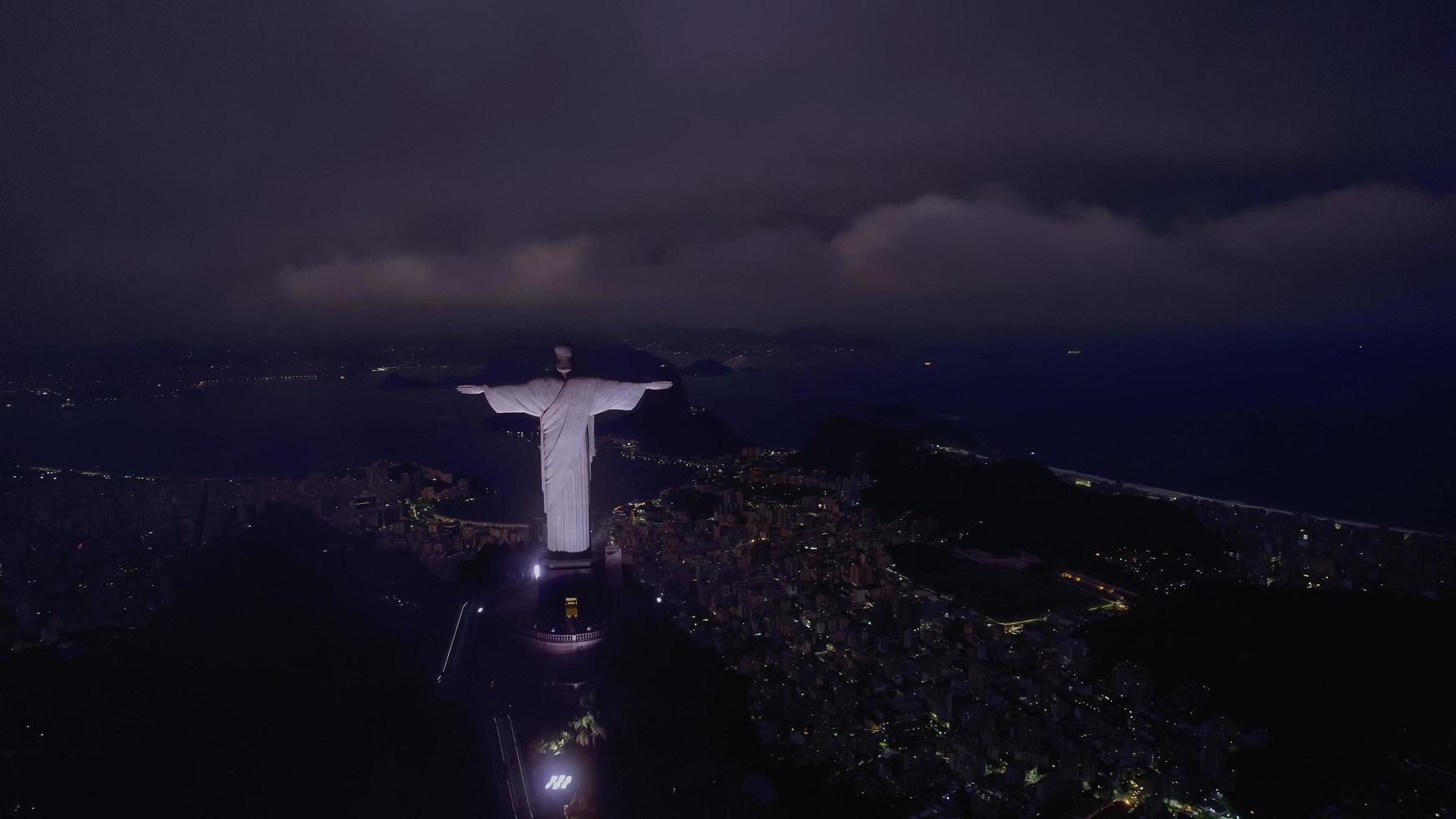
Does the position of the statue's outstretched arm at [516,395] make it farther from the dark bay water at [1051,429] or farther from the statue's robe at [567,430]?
the dark bay water at [1051,429]

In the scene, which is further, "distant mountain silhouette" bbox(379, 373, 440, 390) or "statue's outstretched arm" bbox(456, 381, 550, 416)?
"distant mountain silhouette" bbox(379, 373, 440, 390)

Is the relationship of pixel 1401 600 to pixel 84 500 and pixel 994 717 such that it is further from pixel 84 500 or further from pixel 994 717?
pixel 84 500

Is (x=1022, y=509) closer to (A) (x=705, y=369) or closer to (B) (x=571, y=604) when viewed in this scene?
(B) (x=571, y=604)

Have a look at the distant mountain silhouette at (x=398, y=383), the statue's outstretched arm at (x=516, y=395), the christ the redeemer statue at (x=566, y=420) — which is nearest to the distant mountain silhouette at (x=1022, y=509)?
the christ the redeemer statue at (x=566, y=420)

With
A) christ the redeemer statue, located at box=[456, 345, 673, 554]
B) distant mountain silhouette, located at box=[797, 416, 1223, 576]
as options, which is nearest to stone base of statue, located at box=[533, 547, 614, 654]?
christ the redeemer statue, located at box=[456, 345, 673, 554]

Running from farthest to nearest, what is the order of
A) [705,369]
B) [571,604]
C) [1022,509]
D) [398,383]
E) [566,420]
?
[705,369] < [398,383] < [1022,509] < [566,420] < [571,604]

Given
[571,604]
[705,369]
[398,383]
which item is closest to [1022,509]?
[571,604]

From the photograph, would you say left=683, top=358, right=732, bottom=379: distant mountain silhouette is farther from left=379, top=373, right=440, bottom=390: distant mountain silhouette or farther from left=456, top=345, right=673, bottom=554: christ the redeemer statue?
left=456, top=345, right=673, bottom=554: christ the redeemer statue

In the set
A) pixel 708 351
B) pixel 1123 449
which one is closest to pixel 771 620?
pixel 1123 449
